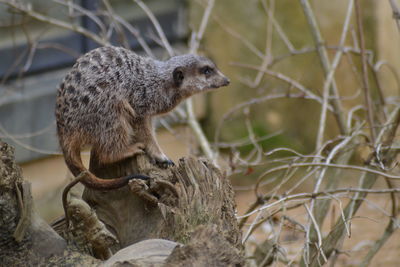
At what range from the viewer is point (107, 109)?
3.02 m

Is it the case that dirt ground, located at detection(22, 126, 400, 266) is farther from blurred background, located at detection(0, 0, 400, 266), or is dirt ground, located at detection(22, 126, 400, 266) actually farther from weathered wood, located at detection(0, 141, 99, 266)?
weathered wood, located at detection(0, 141, 99, 266)

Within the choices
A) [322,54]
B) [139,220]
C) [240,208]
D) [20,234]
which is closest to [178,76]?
[322,54]

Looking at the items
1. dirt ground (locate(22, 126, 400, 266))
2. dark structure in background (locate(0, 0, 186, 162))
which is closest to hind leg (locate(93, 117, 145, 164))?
dirt ground (locate(22, 126, 400, 266))

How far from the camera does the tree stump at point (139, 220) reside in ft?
7.43

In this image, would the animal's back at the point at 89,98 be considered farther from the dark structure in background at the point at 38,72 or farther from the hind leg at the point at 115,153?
the dark structure in background at the point at 38,72

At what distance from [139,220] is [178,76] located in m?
1.21

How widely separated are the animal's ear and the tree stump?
1027 mm

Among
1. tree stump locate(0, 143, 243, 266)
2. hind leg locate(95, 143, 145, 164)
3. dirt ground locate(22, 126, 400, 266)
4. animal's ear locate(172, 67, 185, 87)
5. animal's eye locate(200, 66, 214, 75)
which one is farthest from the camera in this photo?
dirt ground locate(22, 126, 400, 266)

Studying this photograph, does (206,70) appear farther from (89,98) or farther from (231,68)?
(231,68)

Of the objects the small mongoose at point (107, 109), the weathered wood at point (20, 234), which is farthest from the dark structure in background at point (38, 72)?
the weathered wood at point (20, 234)

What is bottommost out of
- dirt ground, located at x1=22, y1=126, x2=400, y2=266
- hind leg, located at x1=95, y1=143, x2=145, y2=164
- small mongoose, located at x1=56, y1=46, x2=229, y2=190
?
dirt ground, located at x1=22, y1=126, x2=400, y2=266

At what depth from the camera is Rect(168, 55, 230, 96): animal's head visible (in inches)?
143

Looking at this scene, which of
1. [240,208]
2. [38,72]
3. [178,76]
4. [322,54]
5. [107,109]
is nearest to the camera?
[107,109]

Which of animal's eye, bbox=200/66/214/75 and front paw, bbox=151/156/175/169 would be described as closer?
front paw, bbox=151/156/175/169
